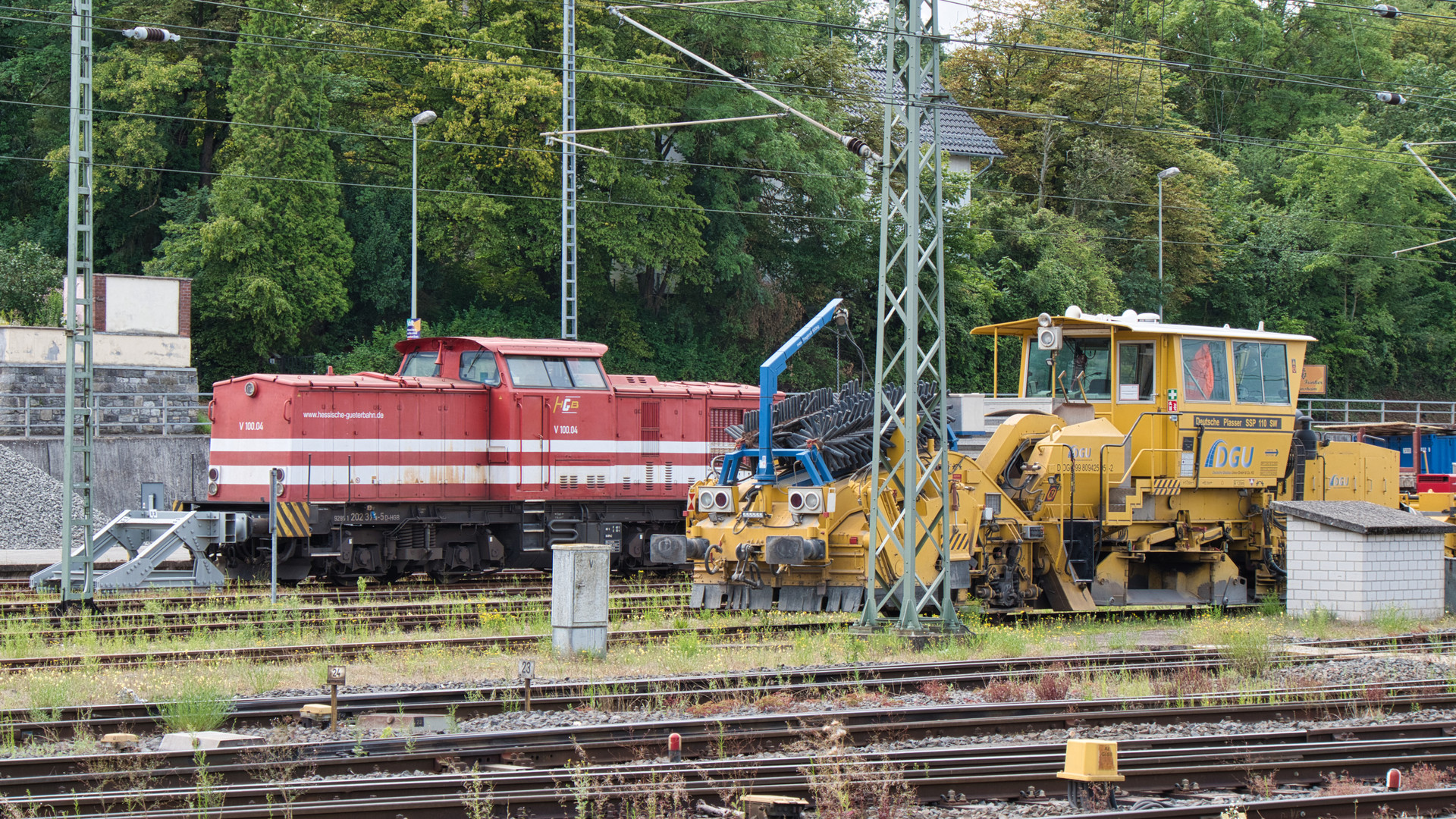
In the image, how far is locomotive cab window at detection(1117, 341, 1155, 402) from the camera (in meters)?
15.9

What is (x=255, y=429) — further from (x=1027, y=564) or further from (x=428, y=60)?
(x=428, y=60)

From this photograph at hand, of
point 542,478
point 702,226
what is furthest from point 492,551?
point 702,226

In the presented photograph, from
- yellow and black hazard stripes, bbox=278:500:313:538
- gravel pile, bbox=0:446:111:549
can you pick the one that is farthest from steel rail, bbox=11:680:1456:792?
gravel pile, bbox=0:446:111:549

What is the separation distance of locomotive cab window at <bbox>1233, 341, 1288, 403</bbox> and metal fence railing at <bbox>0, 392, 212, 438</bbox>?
67.5ft

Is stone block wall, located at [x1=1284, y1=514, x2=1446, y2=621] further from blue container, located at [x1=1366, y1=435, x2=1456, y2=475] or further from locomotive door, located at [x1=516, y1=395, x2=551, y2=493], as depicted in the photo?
blue container, located at [x1=1366, y1=435, x2=1456, y2=475]

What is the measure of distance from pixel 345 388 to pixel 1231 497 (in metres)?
11.9

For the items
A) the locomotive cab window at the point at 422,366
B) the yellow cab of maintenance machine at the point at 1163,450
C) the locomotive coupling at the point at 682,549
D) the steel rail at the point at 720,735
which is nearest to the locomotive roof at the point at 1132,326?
the yellow cab of maintenance machine at the point at 1163,450

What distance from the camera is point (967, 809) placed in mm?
7324

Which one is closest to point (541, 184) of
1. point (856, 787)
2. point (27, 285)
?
point (27, 285)

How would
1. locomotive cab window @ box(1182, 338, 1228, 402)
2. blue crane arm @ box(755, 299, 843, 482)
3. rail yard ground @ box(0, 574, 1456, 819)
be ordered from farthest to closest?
1. locomotive cab window @ box(1182, 338, 1228, 402)
2. blue crane arm @ box(755, 299, 843, 482)
3. rail yard ground @ box(0, 574, 1456, 819)

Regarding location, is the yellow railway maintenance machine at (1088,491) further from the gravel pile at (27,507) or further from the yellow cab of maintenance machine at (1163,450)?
the gravel pile at (27,507)

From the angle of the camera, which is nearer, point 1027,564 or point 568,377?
point 1027,564

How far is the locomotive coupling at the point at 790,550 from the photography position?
44.6 ft

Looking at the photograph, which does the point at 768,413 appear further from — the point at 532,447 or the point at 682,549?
the point at 532,447
